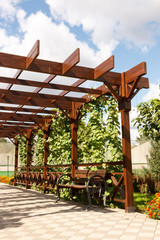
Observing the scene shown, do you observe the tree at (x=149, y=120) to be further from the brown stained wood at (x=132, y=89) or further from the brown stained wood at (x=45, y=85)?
the brown stained wood at (x=45, y=85)

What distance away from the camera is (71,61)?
481cm

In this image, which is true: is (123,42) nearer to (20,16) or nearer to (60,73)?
(60,73)

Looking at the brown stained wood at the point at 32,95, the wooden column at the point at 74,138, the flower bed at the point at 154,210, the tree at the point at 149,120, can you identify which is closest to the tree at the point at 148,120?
the tree at the point at 149,120

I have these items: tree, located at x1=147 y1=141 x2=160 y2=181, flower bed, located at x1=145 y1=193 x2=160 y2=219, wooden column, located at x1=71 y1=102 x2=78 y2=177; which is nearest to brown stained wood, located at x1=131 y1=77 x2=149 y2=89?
wooden column, located at x1=71 y1=102 x2=78 y2=177

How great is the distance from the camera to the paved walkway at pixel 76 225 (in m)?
3.43

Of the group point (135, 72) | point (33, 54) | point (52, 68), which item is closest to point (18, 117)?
point (52, 68)

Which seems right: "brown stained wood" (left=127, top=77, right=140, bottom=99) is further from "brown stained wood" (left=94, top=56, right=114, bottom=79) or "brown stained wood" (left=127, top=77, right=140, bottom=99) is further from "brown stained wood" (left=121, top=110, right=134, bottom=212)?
"brown stained wood" (left=94, top=56, right=114, bottom=79)

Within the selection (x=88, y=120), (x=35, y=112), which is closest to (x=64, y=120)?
(x=35, y=112)

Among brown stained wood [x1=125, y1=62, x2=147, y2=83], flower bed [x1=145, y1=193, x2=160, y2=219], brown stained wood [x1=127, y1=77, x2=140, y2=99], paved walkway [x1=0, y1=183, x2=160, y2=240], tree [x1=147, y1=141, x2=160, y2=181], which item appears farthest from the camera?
tree [x1=147, y1=141, x2=160, y2=181]

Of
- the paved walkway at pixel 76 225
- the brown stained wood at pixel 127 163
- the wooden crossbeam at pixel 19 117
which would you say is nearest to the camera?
the paved walkway at pixel 76 225

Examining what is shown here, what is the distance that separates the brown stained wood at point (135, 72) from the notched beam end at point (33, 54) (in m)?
2.15

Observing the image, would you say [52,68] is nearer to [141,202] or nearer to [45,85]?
[45,85]

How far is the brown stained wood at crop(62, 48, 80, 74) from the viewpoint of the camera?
4574 mm

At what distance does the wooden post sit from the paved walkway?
0.29m
